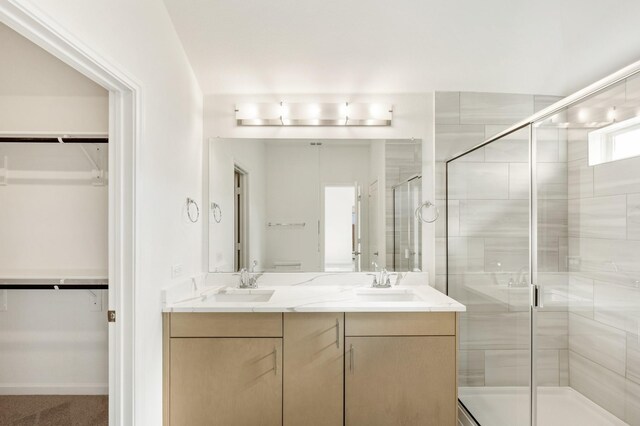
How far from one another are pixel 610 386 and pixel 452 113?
1.87 metres

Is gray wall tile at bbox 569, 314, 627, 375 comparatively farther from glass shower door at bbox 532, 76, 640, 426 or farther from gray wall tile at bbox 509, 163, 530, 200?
gray wall tile at bbox 509, 163, 530, 200

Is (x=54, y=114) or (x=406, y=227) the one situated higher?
(x=54, y=114)

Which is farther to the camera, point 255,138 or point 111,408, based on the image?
point 255,138

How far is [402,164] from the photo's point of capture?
2.59 meters

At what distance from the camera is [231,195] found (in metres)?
2.60

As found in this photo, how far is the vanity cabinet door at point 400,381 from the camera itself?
1965 millimetres

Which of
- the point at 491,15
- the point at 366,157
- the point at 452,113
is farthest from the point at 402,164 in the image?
the point at 491,15

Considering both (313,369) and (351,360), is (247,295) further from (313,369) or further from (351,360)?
(351,360)

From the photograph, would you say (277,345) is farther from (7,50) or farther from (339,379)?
(7,50)

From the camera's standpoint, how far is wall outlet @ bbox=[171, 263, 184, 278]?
2.10 meters

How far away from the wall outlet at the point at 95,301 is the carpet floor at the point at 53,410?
0.54 meters

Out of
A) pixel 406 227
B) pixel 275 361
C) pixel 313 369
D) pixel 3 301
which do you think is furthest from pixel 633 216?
pixel 3 301

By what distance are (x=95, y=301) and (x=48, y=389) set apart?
0.60m

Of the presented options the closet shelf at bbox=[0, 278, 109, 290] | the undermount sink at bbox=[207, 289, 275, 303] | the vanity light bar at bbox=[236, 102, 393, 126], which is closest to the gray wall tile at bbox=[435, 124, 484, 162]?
the vanity light bar at bbox=[236, 102, 393, 126]
